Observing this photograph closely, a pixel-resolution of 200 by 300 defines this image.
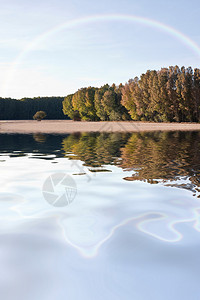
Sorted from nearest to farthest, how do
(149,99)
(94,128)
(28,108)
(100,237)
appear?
(100,237) → (94,128) → (149,99) → (28,108)

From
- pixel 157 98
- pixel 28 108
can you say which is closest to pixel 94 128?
pixel 157 98

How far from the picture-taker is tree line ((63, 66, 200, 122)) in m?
70.3

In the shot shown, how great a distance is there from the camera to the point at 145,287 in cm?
370

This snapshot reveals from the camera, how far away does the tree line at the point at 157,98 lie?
70312 mm

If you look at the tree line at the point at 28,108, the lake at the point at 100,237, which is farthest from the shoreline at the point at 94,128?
the tree line at the point at 28,108

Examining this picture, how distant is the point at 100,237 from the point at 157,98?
70.3 metres

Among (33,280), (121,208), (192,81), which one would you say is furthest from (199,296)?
(192,81)

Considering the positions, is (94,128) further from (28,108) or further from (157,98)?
(28,108)

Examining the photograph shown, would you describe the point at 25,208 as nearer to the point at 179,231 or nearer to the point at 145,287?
the point at 179,231

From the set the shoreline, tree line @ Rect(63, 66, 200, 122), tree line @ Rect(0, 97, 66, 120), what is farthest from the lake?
tree line @ Rect(0, 97, 66, 120)

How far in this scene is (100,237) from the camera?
17.1 feet

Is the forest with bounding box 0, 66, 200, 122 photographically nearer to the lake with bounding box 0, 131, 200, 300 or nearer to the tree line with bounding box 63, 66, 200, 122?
the tree line with bounding box 63, 66, 200, 122

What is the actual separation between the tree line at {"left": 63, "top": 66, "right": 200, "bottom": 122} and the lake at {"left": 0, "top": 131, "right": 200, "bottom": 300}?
63002mm

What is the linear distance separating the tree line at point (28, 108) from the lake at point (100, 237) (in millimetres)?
155705
